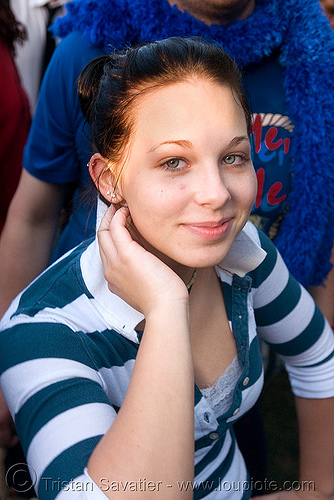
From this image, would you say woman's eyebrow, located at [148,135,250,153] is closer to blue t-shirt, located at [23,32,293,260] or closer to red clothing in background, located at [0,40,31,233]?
blue t-shirt, located at [23,32,293,260]

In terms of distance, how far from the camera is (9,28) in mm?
2145

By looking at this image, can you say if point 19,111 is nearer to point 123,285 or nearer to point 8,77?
point 8,77

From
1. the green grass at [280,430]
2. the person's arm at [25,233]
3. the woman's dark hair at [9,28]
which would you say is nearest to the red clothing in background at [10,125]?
the woman's dark hair at [9,28]

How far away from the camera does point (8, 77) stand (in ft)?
6.81

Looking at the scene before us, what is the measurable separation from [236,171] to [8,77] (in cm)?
126

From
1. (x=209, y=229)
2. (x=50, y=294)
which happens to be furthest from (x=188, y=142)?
(x=50, y=294)

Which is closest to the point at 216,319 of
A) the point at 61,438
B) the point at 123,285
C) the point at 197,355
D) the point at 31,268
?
the point at 197,355

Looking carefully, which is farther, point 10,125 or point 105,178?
point 10,125

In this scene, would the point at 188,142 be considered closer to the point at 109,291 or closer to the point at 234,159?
the point at 234,159

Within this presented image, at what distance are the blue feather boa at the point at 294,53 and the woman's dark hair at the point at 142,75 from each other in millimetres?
332

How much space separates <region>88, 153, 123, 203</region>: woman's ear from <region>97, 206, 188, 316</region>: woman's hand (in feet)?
0.22

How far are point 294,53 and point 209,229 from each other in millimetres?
909

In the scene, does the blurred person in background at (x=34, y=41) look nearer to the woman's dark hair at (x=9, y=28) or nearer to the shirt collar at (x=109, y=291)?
the woman's dark hair at (x=9, y=28)

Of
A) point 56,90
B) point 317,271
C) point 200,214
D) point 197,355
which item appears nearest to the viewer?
point 200,214
